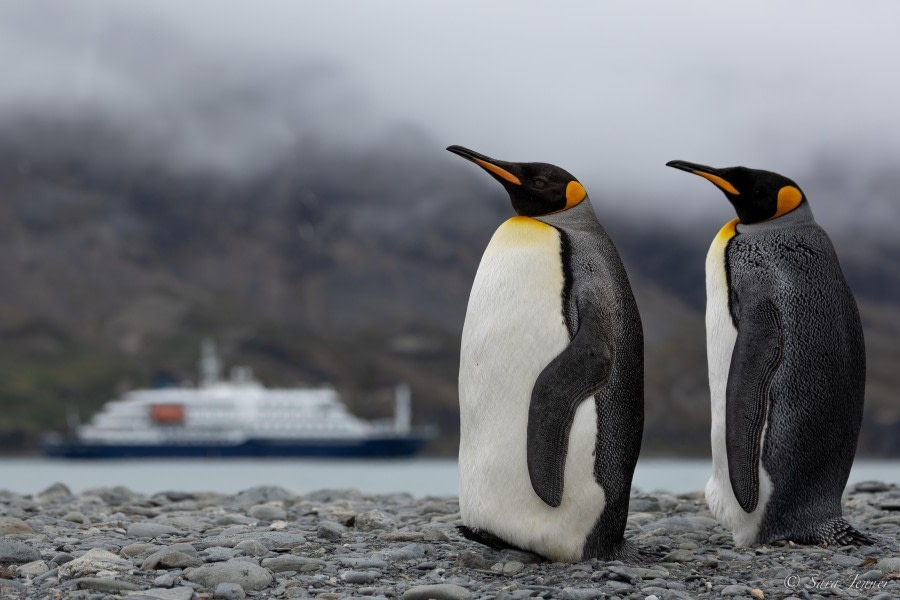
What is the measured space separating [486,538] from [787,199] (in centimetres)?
223

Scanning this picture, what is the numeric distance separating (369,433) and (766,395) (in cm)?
6809

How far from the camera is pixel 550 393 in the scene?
15.0 ft

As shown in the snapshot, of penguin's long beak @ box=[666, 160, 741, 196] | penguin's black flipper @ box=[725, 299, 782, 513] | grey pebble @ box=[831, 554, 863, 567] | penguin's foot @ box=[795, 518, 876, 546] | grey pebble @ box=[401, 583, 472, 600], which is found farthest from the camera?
penguin's long beak @ box=[666, 160, 741, 196]

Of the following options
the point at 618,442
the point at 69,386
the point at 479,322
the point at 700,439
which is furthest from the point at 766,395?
the point at 700,439

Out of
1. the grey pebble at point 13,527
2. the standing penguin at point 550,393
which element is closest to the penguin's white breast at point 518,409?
the standing penguin at point 550,393

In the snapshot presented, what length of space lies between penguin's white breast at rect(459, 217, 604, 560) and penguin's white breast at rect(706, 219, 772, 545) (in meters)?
0.95

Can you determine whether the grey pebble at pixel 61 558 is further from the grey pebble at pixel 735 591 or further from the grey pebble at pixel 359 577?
the grey pebble at pixel 735 591

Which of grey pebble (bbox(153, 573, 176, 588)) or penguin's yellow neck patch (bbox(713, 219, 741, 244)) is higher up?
penguin's yellow neck patch (bbox(713, 219, 741, 244))

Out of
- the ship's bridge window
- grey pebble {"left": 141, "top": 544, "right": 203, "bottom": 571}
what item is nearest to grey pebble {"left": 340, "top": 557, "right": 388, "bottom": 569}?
grey pebble {"left": 141, "top": 544, "right": 203, "bottom": 571}

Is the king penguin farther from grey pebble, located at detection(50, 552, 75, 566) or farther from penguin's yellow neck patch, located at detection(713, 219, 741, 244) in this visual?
grey pebble, located at detection(50, 552, 75, 566)

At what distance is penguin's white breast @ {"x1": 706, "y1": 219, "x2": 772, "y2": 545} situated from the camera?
5285 millimetres

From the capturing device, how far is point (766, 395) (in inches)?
205

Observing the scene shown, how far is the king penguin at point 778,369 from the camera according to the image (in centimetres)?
517

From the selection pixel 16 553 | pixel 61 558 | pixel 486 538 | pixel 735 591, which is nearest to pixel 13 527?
pixel 16 553
